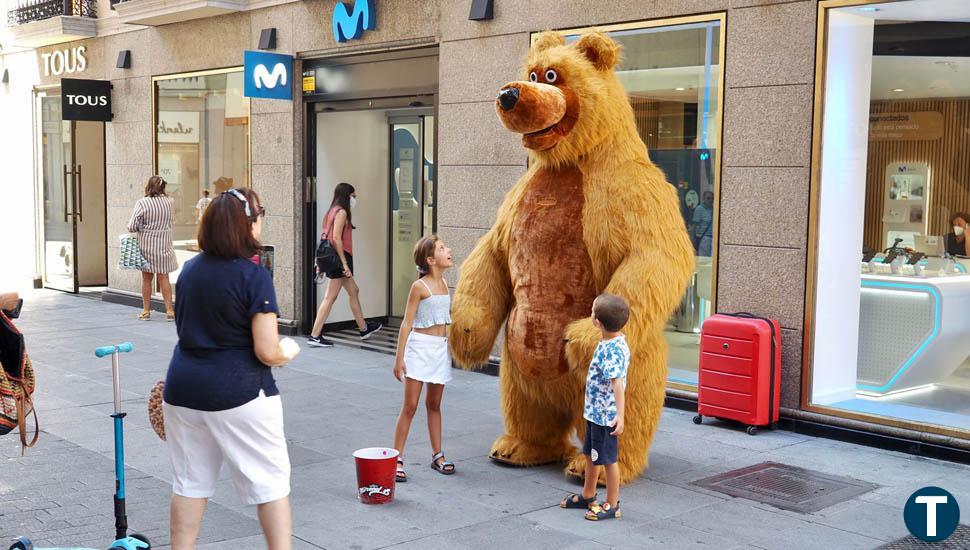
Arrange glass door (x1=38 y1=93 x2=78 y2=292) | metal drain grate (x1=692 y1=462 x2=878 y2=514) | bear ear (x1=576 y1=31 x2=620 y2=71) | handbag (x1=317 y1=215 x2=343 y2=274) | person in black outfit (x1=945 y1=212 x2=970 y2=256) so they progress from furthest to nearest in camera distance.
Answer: glass door (x1=38 y1=93 x2=78 y2=292) → handbag (x1=317 y1=215 x2=343 y2=274) → person in black outfit (x1=945 y1=212 x2=970 y2=256) → bear ear (x1=576 y1=31 x2=620 y2=71) → metal drain grate (x1=692 y1=462 x2=878 y2=514)

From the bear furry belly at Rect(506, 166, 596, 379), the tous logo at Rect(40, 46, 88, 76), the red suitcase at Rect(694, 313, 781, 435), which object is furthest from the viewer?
the tous logo at Rect(40, 46, 88, 76)

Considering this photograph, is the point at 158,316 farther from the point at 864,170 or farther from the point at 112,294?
the point at 864,170

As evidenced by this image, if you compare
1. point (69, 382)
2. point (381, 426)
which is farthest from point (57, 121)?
point (381, 426)

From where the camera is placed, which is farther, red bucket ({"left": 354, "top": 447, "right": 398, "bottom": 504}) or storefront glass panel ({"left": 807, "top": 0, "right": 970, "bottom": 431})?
storefront glass panel ({"left": 807, "top": 0, "right": 970, "bottom": 431})

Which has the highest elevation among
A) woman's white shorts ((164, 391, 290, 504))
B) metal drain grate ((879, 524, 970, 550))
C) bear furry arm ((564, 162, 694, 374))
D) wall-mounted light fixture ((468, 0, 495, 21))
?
wall-mounted light fixture ((468, 0, 495, 21))

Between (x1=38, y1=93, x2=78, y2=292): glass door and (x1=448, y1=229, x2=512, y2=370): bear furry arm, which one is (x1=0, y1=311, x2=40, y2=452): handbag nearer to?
(x1=448, y1=229, x2=512, y2=370): bear furry arm

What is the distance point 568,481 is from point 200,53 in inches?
372

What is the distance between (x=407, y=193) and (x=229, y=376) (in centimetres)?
840

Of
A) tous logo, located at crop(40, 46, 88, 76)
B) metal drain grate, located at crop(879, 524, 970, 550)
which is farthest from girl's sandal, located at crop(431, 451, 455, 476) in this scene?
tous logo, located at crop(40, 46, 88, 76)

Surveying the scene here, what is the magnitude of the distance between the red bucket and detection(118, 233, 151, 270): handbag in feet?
28.7

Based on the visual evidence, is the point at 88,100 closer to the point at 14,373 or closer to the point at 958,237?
the point at 14,373

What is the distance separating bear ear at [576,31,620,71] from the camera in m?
6.14

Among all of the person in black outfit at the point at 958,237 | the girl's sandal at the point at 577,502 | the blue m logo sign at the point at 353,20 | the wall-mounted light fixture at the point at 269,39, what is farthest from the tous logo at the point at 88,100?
the person in black outfit at the point at 958,237

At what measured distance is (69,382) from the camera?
9.21 m
